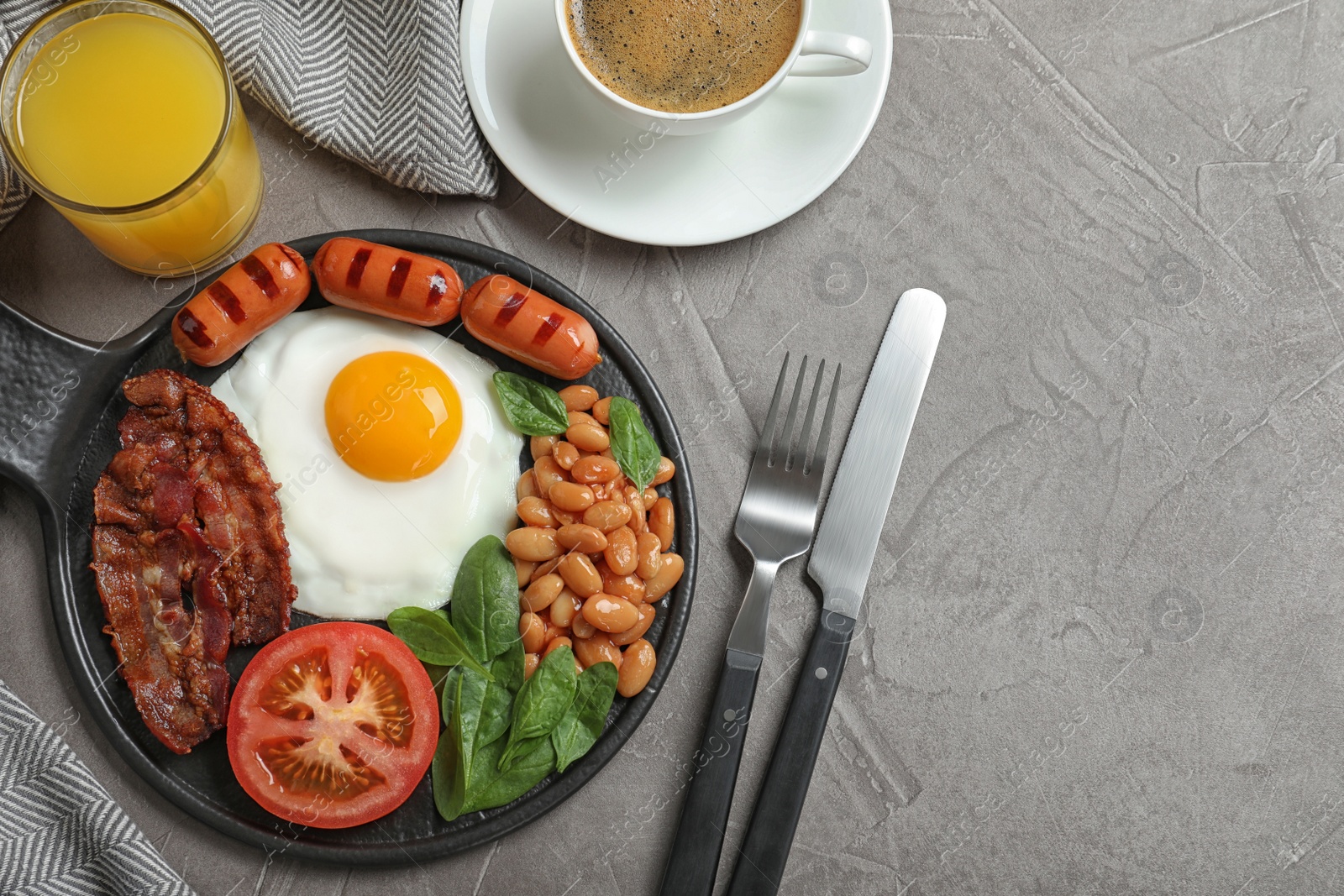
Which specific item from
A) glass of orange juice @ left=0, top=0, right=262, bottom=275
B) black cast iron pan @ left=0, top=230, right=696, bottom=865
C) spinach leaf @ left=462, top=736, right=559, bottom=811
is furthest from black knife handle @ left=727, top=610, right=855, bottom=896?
glass of orange juice @ left=0, top=0, right=262, bottom=275

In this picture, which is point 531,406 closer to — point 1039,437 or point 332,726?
point 332,726

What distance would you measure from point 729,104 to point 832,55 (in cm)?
24

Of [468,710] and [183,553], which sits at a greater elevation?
[183,553]

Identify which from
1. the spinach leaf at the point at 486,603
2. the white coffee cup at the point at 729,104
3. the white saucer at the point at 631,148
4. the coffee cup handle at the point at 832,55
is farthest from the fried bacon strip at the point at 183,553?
the coffee cup handle at the point at 832,55

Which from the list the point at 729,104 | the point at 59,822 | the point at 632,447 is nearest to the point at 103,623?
the point at 59,822

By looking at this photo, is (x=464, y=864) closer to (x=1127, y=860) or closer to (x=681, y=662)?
(x=681, y=662)

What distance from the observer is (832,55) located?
5.78 ft

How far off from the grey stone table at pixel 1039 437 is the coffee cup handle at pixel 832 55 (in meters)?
0.35

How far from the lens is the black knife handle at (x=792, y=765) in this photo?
1.86 meters

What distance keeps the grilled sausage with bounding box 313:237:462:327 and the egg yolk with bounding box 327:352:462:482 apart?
0.11 meters

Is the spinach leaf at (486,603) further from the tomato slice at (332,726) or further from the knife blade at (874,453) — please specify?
the knife blade at (874,453)

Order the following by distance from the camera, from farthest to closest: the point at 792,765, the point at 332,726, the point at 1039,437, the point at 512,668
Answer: the point at 1039,437
the point at 792,765
the point at 512,668
the point at 332,726

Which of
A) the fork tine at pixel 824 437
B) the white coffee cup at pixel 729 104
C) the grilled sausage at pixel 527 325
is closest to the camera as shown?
the white coffee cup at pixel 729 104

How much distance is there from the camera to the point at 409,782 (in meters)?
1.69
